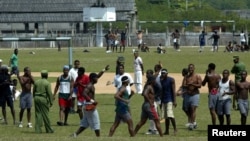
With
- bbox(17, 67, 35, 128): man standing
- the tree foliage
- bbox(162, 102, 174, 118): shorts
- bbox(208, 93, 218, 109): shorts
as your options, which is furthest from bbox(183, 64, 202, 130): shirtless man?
the tree foliage

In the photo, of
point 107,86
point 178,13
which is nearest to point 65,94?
point 107,86

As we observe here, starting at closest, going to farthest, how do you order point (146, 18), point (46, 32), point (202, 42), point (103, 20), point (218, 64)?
point (218, 64), point (202, 42), point (103, 20), point (46, 32), point (146, 18)

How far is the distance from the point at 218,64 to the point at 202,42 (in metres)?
16.6

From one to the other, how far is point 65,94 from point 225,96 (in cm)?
497

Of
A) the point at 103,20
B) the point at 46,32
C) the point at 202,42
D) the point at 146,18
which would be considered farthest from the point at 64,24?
the point at 202,42

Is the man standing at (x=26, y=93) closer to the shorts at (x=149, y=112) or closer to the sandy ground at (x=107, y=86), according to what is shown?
the shorts at (x=149, y=112)

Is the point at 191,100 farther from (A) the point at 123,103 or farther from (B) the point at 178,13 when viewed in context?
(B) the point at 178,13

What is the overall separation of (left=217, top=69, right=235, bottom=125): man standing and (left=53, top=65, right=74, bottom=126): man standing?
4517 millimetres

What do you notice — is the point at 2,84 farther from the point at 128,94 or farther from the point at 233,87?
the point at 233,87

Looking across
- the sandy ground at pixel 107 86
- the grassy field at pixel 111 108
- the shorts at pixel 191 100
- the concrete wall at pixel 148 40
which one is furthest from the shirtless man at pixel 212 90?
the concrete wall at pixel 148 40

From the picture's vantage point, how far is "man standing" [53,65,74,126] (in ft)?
86.9

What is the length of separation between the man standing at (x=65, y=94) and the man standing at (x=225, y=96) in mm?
4517

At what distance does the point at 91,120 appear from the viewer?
22.2 m

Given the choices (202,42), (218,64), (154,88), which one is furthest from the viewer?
(202,42)
